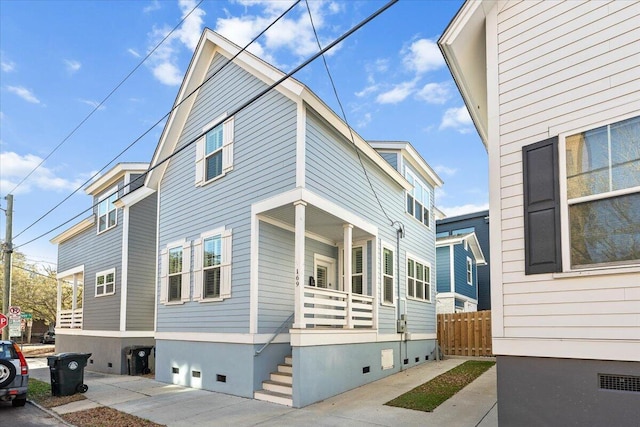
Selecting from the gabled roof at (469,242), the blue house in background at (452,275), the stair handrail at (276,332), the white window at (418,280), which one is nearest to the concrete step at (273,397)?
the stair handrail at (276,332)

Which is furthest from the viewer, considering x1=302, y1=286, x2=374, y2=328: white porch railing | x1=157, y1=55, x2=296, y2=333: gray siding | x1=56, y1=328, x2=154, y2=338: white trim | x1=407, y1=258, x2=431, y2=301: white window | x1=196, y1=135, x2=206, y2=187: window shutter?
x1=56, y1=328, x2=154, y2=338: white trim

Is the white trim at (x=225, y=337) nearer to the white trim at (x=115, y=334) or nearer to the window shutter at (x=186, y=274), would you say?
the window shutter at (x=186, y=274)

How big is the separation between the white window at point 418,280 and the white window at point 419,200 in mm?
1612

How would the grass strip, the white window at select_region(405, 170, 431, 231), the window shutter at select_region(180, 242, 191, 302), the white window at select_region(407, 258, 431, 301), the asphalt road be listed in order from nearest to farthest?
the asphalt road → the grass strip → the window shutter at select_region(180, 242, 191, 302) → the white window at select_region(407, 258, 431, 301) → the white window at select_region(405, 170, 431, 231)

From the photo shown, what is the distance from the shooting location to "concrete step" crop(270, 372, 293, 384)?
30.0 ft

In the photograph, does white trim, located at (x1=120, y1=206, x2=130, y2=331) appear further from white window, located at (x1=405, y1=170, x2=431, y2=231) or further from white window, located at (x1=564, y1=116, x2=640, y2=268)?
white window, located at (x1=564, y1=116, x2=640, y2=268)

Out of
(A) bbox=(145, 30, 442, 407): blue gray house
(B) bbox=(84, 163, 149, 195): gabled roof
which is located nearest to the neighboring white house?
(A) bbox=(145, 30, 442, 407): blue gray house

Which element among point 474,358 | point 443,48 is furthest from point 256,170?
point 474,358

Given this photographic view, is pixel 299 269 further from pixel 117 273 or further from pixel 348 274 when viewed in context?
pixel 117 273

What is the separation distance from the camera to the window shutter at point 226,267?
10.3 m

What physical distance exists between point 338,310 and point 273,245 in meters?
2.13

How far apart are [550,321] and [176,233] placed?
10102 millimetres

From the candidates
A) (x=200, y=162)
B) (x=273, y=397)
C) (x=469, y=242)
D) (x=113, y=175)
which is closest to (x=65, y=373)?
(x=273, y=397)

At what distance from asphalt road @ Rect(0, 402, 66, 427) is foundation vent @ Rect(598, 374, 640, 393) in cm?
832
